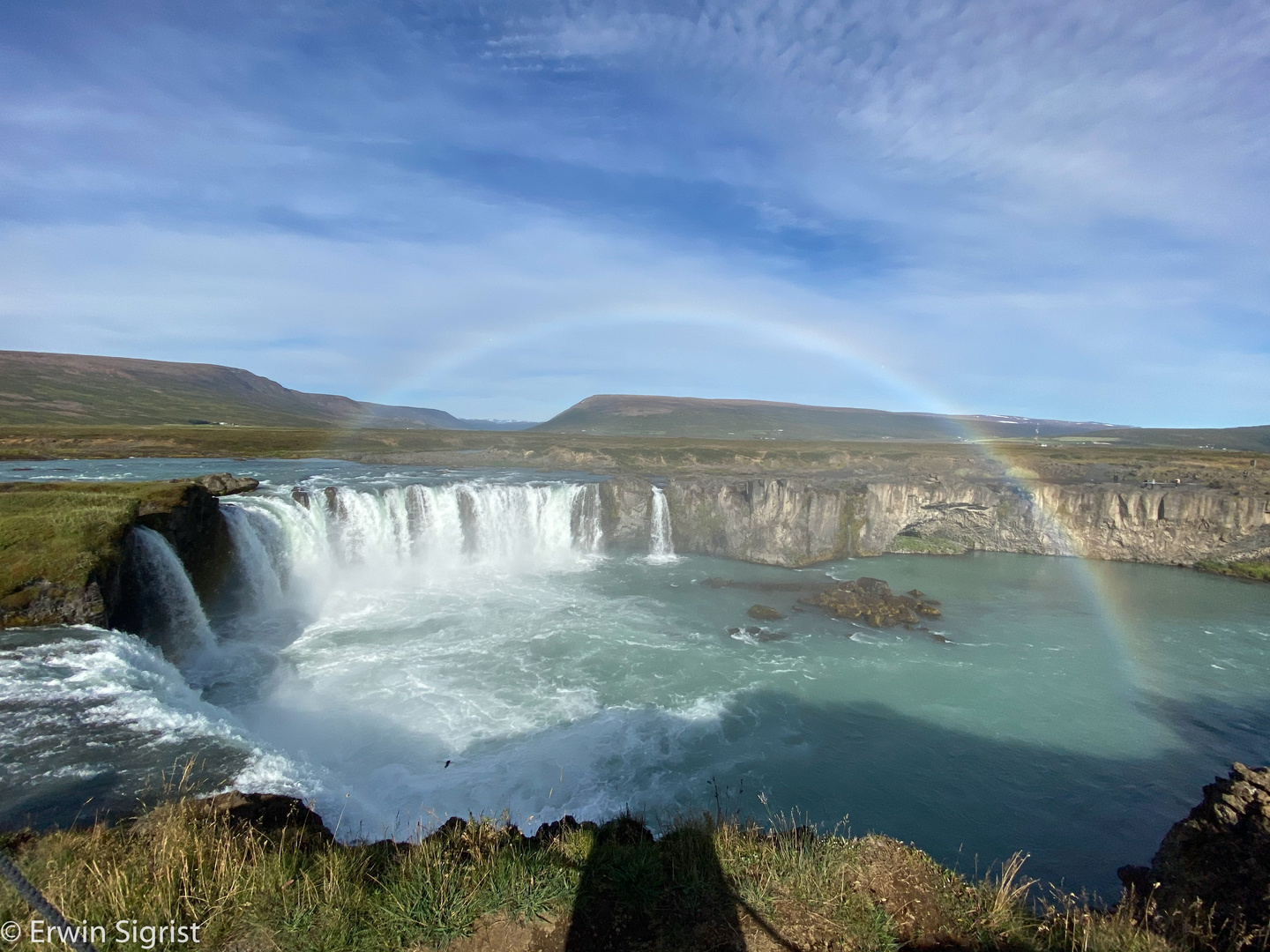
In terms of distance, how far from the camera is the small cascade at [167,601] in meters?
16.1

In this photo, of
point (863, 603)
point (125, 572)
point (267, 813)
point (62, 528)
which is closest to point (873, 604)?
point (863, 603)

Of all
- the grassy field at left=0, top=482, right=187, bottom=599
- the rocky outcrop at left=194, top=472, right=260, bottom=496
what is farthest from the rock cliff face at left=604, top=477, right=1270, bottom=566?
the grassy field at left=0, top=482, right=187, bottom=599

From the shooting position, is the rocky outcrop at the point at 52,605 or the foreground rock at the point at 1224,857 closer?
the foreground rock at the point at 1224,857

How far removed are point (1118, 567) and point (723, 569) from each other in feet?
73.3

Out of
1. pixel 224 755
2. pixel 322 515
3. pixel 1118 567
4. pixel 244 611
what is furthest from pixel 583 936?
pixel 1118 567

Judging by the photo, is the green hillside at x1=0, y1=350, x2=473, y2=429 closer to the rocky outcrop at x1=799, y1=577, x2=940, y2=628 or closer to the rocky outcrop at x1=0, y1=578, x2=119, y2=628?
the rocky outcrop at x1=0, y1=578, x2=119, y2=628

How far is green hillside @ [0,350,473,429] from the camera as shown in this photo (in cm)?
9656

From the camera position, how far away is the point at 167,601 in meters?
16.7

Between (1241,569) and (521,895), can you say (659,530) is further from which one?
(1241,569)

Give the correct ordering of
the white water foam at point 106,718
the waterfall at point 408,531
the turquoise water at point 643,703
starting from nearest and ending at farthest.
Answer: the white water foam at point 106,718, the turquoise water at point 643,703, the waterfall at point 408,531

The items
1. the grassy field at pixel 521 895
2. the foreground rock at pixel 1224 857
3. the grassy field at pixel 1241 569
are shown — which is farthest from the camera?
the grassy field at pixel 1241 569

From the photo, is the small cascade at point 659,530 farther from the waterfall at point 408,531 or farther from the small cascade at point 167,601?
the small cascade at point 167,601

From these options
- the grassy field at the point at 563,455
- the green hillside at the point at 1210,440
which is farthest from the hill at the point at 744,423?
the grassy field at the point at 563,455

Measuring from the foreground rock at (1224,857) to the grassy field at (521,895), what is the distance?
1.60m
